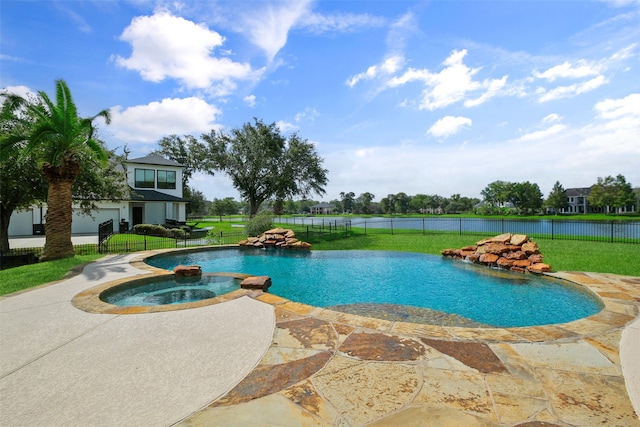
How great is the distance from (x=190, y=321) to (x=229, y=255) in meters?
9.26

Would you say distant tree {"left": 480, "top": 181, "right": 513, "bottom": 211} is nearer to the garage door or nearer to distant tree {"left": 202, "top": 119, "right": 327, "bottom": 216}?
distant tree {"left": 202, "top": 119, "right": 327, "bottom": 216}

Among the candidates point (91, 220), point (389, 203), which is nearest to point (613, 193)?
point (389, 203)

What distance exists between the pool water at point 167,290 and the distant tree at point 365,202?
88.5 m

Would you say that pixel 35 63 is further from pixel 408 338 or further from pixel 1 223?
pixel 408 338

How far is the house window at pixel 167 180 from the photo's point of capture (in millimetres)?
25169

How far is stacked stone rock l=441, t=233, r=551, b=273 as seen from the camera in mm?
9008

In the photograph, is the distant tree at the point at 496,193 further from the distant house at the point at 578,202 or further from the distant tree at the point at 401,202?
the distant tree at the point at 401,202

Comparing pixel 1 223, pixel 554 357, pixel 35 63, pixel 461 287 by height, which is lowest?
pixel 461 287

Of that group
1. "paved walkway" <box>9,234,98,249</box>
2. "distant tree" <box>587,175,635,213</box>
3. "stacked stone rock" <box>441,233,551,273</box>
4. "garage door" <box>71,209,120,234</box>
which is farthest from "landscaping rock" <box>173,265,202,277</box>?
"distant tree" <box>587,175,635,213</box>

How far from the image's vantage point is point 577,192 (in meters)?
63.7

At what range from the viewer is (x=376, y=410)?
6.76ft

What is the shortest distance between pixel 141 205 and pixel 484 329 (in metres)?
27.5

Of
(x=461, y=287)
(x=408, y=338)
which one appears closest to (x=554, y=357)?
(x=408, y=338)

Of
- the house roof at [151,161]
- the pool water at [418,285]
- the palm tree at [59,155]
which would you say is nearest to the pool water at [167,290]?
the pool water at [418,285]
